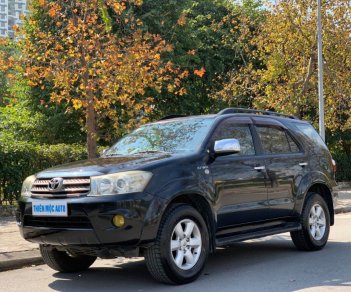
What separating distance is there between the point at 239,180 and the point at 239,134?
0.71 metres

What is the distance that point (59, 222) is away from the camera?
5496 millimetres

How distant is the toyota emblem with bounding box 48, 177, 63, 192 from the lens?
5.56m

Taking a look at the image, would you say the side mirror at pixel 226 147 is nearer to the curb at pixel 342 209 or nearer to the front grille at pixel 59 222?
the front grille at pixel 59 222

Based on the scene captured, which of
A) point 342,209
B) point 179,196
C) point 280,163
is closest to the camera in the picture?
point 179,196

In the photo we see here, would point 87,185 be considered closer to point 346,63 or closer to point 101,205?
point 101,205

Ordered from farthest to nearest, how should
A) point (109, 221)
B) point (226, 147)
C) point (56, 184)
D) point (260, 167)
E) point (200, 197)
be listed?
point (260, 167) < point (226, 147) < point (200, 197) < point (56, 184) < point (109, 221)

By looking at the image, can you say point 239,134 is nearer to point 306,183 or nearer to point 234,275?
point 306,183

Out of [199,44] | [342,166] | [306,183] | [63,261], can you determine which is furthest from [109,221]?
[199,44]

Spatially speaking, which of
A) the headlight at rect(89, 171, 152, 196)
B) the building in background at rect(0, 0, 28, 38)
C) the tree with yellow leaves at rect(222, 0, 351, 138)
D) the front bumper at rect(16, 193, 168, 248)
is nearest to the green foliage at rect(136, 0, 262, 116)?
the tree with yellow leaves at rect(222, 0, 351, 138)

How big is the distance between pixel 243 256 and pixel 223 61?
21.7m

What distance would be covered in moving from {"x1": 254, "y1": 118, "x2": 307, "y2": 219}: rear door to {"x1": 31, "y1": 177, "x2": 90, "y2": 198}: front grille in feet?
8.48

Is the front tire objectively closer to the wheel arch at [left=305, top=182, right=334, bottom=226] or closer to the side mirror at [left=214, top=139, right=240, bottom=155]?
the side mirror at [left=214, top=139, right=240, bottom=155]

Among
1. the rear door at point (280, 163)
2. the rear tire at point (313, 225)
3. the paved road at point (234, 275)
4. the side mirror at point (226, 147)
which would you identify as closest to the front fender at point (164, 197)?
the side mirror at point (226, 147)

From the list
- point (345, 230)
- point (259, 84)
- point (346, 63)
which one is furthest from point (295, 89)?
point (345, 230)
